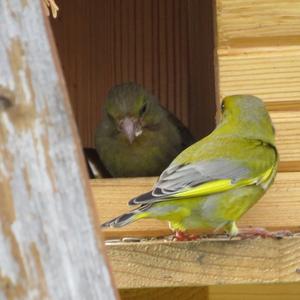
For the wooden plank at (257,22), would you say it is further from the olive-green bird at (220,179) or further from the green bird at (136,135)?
the green bird at (136,135)

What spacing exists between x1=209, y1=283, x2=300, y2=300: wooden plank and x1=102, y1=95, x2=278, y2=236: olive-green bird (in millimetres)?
204

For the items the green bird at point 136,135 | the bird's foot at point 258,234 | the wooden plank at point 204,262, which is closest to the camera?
the wooden plank at point 204,262

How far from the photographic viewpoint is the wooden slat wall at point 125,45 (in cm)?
417

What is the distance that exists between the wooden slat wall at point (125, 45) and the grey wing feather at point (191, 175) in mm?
1079

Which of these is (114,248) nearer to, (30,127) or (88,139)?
(30,127)

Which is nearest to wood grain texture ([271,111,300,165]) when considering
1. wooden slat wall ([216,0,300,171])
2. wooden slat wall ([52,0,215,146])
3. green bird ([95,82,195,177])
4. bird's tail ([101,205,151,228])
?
wooden slat wall ([216,0,300,171])

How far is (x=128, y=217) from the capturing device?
105 inches

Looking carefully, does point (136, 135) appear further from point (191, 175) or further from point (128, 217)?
point (128, 217)

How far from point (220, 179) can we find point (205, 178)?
45 mm

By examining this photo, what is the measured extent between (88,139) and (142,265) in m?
1.83

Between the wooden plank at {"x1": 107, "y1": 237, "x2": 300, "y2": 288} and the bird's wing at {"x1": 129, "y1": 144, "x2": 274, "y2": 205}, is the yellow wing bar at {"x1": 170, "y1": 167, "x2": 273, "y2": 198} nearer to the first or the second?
the bird's wing at {"x1": 129, "y1": 144, "x2": 274, "y2": 205}

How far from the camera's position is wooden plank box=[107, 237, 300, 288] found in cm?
249

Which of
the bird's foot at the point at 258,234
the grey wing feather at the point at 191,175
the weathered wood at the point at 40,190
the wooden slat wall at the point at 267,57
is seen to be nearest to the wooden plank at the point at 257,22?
the wooden slat wall at the point at 267,57

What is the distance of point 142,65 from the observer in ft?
13.9
